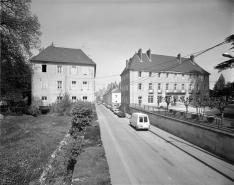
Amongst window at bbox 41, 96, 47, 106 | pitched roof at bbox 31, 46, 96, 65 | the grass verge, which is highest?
pitched roof at bbox 31, 46, 96, 65

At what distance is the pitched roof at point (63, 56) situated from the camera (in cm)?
2409

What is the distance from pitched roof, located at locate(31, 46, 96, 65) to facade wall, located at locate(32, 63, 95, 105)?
100cm

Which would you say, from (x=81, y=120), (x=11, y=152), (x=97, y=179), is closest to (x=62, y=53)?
(x=81, y=120)

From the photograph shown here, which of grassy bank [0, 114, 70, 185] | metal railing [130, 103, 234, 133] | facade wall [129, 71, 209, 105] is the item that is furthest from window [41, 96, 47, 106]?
metal railing [130, 103, 234, 133]

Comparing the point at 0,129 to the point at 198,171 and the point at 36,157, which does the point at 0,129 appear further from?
the point at 198,171

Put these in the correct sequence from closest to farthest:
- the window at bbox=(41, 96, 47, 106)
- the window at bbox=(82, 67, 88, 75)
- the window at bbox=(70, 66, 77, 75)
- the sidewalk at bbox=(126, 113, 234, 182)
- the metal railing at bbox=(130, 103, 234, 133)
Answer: the sidewalk at bbox=(126, 113, 234, 182)
the metal railing at bbox=(130, 103, 234, 133)
the window at bbox=(41, 96, 47, 106)
the window at bbox=(70, 66, 77, 75)
the window at bbox=(82, 67, 88, 75)

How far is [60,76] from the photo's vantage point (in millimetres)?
24297

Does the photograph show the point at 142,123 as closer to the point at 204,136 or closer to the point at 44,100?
the point at 204,136

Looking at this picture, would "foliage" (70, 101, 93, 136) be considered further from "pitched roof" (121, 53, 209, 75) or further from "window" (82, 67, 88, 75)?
"pitched roof" (121, 53, 209, 75)

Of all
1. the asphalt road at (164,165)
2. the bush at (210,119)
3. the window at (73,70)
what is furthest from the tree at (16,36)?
the bush at (210,119)

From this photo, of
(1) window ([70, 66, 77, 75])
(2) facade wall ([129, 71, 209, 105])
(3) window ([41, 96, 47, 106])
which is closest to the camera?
(3) window ([41, 96, 47, 106])

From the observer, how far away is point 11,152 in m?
7.57

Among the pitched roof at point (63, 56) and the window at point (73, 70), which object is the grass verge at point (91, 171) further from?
the pitched roof at point (63, 56)

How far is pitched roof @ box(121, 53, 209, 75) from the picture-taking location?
31656 mm
